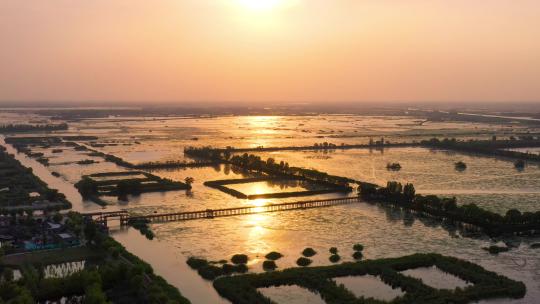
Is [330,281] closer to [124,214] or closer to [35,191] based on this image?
[124,214]

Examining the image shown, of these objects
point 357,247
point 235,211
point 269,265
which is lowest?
point 269,265

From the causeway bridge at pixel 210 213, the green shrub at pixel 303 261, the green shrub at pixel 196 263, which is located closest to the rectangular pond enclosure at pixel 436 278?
the green shrub at pixel 303 261

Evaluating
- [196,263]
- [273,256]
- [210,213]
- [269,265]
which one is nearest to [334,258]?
[273,256]

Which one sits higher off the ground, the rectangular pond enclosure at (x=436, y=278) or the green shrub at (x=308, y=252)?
the green shrub at (x=308, y=252)

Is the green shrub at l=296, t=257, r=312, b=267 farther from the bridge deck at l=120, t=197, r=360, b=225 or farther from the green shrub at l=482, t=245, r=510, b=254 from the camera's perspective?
the bridge deck at l=120, t=197, r=360, b=225

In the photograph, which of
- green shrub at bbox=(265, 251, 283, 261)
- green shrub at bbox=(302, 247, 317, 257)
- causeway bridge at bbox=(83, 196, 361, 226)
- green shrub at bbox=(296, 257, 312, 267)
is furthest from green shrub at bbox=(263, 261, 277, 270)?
causeway bridge at bbox=(83, 196, 361, 226)

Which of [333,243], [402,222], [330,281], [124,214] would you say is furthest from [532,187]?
[124,214]

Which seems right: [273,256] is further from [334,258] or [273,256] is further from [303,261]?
[334,258]

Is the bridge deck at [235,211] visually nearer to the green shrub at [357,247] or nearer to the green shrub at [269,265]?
the green shrub at [357,247]
